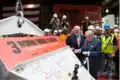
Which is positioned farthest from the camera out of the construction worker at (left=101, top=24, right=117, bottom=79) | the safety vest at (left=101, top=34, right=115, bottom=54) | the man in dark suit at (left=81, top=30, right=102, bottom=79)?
the safety vest at (left=101, top=34, right=115, bottom=54)

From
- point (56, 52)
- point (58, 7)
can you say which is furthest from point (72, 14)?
point (56, 52)

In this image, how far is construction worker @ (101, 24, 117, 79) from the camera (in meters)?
10.9

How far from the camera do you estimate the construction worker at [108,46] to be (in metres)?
10.9

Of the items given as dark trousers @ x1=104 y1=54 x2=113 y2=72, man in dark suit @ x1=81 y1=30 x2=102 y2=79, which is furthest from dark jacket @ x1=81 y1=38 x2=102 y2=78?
dark trousers @ x1=104 y1=54 x2=113 y2=72

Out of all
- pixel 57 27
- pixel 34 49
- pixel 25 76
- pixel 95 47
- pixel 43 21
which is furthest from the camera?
pixel 43 21

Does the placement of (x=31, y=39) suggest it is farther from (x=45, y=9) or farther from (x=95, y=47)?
(x=45, y=9)

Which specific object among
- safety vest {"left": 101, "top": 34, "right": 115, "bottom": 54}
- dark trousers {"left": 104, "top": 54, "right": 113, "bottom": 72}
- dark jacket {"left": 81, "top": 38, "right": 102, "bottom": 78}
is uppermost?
dark jacket {"left": 81, "top": 38, "right": 102, "bottom": 78}

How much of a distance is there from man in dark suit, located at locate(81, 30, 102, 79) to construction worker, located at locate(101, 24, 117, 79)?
2.99 m

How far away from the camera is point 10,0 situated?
20.0 meters

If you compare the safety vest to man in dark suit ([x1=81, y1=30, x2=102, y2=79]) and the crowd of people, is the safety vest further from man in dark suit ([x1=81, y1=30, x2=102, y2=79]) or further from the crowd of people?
man in dark suit ([x1=81, y1=30, x2=102, y2=79])

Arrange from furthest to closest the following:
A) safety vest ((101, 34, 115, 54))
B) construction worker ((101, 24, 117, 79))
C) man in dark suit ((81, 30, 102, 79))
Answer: safety vest ((101, 34, 115, 54)) < construction worker ((101, 24, 117, 79)) < man in dark suit ((81, 30, 102, 79))

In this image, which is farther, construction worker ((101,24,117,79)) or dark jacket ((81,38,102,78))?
construction worker ((101,24,117,79))

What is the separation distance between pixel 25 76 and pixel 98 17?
17112 mm

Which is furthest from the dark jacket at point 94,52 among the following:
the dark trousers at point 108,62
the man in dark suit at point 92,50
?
the dark trousers at point 108,62
